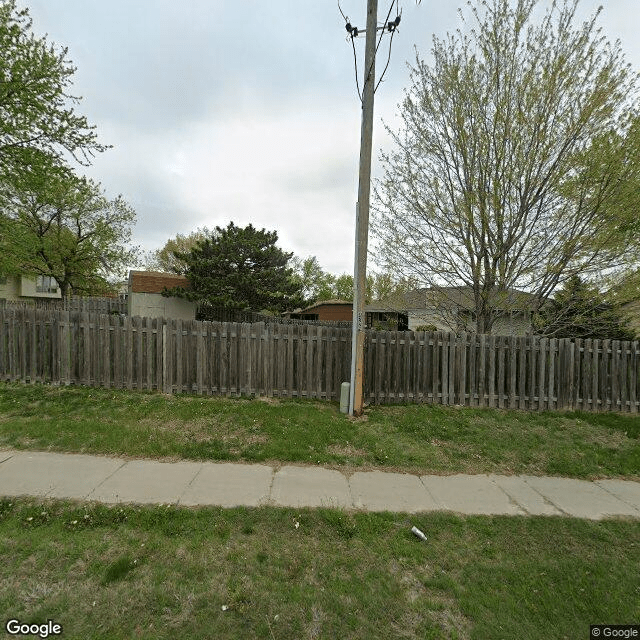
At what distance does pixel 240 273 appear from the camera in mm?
19500

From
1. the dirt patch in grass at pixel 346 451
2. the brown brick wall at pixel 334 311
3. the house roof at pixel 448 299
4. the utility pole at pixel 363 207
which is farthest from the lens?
the brown brick wall at pixel 334 311

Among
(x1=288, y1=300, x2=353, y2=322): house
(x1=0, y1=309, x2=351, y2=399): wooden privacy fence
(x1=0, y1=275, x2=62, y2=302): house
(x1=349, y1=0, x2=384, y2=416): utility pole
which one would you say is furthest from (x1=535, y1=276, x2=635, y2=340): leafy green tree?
(x1=0, y1=275, x2=62, y2=302): house

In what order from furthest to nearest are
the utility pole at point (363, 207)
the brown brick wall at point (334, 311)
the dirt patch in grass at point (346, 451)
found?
1. the brown brick wall at point (334, 311)
2. the utility pole at point (363, 207)
3. the dirt patch in grass at point (346, 451)

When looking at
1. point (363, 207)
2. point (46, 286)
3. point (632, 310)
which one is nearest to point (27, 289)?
point (46, 286)

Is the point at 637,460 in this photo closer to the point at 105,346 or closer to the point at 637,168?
the point at 637,168

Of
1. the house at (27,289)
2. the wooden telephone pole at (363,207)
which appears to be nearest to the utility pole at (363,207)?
the wooden telephone pole at (363,207)

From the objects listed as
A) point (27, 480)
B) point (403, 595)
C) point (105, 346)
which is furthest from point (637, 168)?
point (105, 346)

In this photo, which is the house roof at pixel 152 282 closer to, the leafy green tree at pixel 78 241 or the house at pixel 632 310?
the leafy green tree at pixel 78 241

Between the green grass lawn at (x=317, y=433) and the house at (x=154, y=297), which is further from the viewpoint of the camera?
the house at (x=154, y=297)

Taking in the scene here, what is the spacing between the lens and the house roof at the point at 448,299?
278 inches

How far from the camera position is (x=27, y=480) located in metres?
3.54

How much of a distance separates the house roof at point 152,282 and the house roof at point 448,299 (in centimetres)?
1456

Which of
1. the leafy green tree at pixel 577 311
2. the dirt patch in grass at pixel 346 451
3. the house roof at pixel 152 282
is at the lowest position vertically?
the dirt patch in grass at pixel 346 451

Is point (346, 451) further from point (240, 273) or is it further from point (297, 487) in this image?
point (240, 273)
